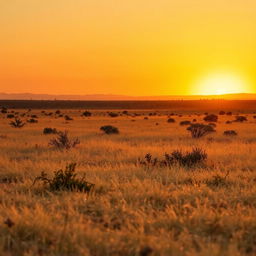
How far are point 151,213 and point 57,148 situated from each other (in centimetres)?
928

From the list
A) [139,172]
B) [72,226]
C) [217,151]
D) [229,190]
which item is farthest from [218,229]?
[217,151]

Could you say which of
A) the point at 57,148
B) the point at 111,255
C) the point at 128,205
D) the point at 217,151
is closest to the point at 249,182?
the point at 128,205

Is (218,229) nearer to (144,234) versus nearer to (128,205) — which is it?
(144,234)

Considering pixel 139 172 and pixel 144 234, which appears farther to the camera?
pixel 139 172

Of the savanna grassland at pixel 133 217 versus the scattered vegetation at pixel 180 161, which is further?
the scattered vegetation at pixel 180 161

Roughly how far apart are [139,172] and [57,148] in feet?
20.1

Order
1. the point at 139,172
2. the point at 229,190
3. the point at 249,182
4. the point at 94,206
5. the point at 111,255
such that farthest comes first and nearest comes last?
the point at 139,172
the point at 249,182
the point at 229,190
the point at 94,206
the point at 111,255

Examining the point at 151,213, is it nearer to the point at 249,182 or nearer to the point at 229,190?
the point at 229,190

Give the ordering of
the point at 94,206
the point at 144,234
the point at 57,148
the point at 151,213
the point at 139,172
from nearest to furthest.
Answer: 1. the point at 144,234
2. the point at 151,213
3. the point at 94,206
4. the point at 139,172
5. the point at 57,148

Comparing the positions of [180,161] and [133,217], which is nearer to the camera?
[133,217]

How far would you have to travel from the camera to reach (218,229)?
4.50 metres

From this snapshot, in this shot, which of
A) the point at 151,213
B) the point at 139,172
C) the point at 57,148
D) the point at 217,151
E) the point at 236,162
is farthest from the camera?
the point at 57,148

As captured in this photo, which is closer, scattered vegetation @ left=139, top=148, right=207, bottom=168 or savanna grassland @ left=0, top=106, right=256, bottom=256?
savanna grassland @ left=0, top=106, right=256, bottom=256

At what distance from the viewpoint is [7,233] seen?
4.39 m
